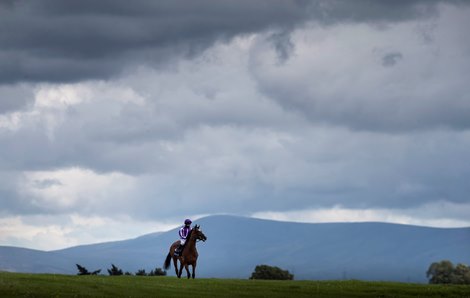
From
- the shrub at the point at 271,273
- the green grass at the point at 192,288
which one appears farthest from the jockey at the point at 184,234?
the shrub at the point at 271,273

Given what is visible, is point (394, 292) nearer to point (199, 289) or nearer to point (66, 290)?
point (199, 289)

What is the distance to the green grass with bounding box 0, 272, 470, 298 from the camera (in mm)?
65062

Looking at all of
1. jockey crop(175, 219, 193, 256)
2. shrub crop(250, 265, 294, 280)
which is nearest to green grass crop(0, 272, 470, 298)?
jockey crop(175, 219, 193, 256)

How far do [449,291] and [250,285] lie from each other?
15334mm

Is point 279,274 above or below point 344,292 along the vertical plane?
above

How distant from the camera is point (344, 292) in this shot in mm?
73750

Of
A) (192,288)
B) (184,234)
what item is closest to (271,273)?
(184,234)

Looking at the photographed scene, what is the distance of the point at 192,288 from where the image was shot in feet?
235

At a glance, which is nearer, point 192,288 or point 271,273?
point 192,288

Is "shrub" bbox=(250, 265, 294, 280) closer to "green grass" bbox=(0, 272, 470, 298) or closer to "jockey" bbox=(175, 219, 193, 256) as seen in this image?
"jockey" bbox=(175, 219, 193, 256)

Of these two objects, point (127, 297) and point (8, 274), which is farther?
point (8, 274)

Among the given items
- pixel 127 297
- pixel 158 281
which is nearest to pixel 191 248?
pixel 158 281

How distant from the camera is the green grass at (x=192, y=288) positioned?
6506 centimetres

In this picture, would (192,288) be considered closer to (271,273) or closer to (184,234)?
(184,234)
